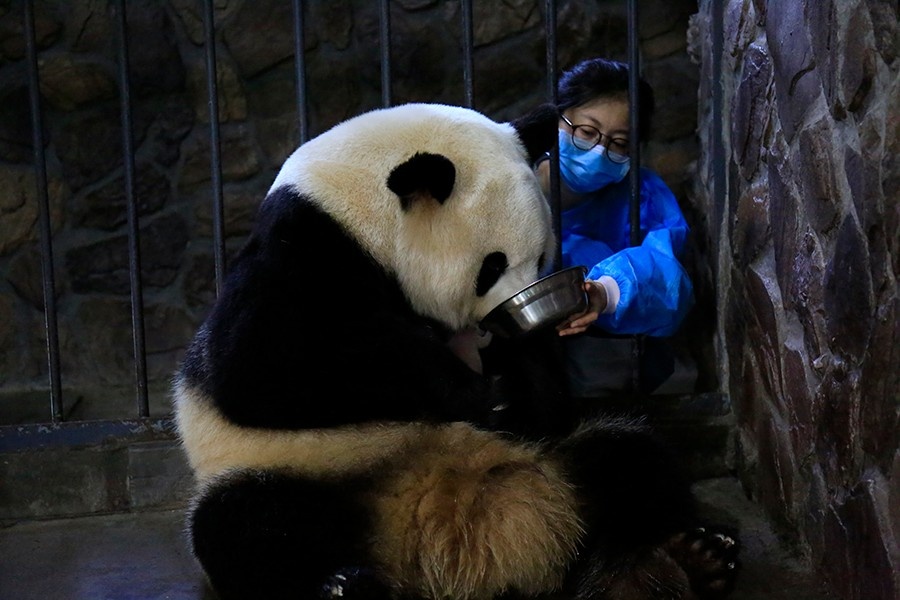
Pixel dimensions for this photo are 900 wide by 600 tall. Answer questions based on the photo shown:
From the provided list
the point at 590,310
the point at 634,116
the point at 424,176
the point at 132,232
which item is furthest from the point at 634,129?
the point at 132,232

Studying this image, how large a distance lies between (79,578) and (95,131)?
2057mm

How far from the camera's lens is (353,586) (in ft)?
6.53

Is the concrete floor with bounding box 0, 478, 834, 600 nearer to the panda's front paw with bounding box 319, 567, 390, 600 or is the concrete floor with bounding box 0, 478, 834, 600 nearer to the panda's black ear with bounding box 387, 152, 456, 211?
the panda's front paw with bounding box 319, 567, 390, 600

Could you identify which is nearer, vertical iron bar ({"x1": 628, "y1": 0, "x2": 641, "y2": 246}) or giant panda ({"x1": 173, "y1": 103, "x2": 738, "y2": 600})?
giant panda ({"x1": 173, "y1": 103, "x2": 738, "y2": 600})

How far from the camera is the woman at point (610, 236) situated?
2926mm

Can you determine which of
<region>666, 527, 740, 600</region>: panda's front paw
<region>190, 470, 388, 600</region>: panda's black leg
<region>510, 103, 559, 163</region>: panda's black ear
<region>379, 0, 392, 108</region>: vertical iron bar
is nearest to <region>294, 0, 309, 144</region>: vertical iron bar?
<region>379, 0, 392, 108</region>: vertical iron bar

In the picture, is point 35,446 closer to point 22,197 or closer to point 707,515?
point 22,197

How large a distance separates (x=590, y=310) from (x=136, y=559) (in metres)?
1.35

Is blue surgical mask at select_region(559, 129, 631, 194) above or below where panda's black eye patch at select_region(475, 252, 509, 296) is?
above

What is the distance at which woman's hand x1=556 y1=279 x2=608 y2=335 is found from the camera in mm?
2621

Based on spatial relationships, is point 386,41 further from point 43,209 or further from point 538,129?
point 43,209

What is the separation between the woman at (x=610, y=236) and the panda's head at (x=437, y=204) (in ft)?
1.40

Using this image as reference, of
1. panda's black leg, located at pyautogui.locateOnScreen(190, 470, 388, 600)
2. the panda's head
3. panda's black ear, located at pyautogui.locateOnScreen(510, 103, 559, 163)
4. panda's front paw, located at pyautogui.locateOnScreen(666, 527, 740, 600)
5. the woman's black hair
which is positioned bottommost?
panda's front paw, located at pyautogui.locateOnScreen(666, 527, 740, 600)

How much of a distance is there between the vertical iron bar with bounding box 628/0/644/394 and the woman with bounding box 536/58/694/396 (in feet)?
0.19
